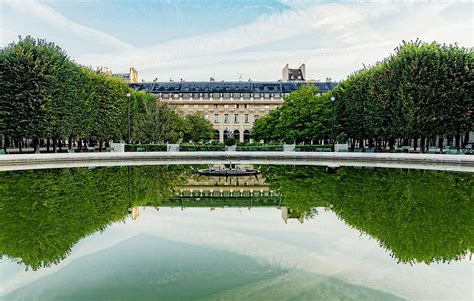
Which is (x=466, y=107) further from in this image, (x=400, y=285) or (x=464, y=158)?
(x=400, y=285)

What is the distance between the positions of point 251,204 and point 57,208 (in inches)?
219

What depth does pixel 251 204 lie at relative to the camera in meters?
13.1

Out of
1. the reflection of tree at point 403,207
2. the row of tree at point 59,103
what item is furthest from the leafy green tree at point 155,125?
the reflection of tree at point 403,207

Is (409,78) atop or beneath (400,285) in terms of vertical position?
atop

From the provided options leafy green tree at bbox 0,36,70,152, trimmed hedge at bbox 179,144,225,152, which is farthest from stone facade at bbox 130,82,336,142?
leafy green tree at bbox 0,36,70,152

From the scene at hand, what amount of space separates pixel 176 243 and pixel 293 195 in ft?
22.6

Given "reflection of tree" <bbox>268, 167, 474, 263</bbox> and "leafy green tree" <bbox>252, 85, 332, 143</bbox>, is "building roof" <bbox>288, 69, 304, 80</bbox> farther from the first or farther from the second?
"reflection of tree" <bbox>268, 167, 474, 263</bbox>

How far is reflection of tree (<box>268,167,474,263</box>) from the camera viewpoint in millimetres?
8289

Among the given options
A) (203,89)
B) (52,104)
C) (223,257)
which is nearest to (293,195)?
(223,257)

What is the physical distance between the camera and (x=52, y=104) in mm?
37281

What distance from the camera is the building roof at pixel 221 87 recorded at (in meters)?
89.9

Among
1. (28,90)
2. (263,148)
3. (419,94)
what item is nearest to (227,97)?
(263,148)

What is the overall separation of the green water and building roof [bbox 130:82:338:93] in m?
76.6

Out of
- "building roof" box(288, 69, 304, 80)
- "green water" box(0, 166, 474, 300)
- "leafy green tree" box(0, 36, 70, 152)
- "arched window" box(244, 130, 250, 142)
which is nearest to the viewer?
"green water" box(0, 166, 474, 300)
